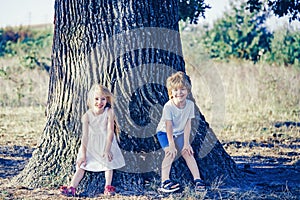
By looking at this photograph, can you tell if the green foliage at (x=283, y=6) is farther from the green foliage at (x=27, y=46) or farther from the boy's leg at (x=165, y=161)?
the green foliage at (x=27, y=46)

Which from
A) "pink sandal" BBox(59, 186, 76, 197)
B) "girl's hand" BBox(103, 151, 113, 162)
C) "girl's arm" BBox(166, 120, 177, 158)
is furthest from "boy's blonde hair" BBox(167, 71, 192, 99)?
"pink sandal" BBox(59, 186, 76, 197)

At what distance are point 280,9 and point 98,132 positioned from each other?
13.4 feet

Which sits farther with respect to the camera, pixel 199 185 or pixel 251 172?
pixel 251 172

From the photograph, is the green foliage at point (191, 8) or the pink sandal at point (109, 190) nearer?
the pink sandal at point (109, 190)

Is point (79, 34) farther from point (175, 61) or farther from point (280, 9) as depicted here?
point (280, 9)

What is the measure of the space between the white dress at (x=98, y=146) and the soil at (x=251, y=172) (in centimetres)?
35

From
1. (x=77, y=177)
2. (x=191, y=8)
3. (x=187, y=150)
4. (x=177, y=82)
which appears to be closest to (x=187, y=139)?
(x=187, y=150)

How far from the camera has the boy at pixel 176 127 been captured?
5.62 metres

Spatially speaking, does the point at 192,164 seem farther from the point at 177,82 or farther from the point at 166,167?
the point at 177,82

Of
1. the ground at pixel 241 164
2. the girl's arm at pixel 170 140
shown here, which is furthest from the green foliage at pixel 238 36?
the girl's arm at pixel 170 140

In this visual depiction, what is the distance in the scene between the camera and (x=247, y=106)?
1325cm

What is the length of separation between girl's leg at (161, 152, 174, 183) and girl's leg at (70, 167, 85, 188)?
809 mm

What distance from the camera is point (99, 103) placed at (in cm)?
559

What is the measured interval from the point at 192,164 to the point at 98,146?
3.20 ft
